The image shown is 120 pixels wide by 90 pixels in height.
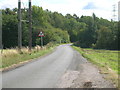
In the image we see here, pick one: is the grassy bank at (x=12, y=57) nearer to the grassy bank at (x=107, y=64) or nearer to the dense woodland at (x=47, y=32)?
the grassy bank at (x=107, y=64)

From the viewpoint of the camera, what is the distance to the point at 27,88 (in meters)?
7.77

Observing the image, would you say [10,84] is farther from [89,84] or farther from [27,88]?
[89,84]

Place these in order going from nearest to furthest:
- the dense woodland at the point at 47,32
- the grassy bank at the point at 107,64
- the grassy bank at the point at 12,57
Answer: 1. the grassy bank at the point at 107,64
2. the grassy bank at the point at 12,57
3. the dense woodland at the point at 47,32

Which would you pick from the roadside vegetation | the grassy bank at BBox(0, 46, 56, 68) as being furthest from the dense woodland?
the grassy bank at BBox(0, 46, 56, 68)

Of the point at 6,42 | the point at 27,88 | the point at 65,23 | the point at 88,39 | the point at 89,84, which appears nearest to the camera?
the point at 27,88

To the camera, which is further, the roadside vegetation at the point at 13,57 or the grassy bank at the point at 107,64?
the roadside vegetation at the point at 13,57

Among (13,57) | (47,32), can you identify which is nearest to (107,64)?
(13,57)

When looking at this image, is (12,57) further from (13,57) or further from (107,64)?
(107,64)

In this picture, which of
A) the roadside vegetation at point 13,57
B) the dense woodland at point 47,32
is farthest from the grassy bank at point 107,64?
the dense woodland at point 47,32

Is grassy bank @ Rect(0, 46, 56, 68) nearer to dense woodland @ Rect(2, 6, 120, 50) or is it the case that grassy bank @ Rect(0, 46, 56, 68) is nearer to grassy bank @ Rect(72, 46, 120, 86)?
grassy bank @ Rect(72, 46, 120, 86)

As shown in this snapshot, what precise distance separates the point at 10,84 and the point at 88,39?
9664 cm

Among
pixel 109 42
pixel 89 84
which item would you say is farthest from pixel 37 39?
pixel 89 84

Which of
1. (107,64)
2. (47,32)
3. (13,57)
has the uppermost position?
(47,32)

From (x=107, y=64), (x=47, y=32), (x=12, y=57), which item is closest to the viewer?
(x=12, y=57)
